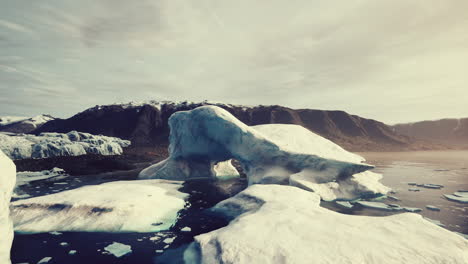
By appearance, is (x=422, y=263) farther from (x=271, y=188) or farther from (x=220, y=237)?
(x=271, y=188)

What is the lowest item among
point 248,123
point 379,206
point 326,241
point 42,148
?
point 379,206

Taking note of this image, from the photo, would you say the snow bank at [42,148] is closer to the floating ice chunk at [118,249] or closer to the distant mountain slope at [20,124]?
the floating ice chunk at [118,249]

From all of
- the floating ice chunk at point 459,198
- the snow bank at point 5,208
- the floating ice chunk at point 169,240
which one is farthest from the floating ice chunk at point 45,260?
the floating ice chunk at point 459,198

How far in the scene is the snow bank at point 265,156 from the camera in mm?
11836

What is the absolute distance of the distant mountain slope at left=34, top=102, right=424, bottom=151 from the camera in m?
74.3

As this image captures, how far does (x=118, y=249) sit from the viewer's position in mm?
5945

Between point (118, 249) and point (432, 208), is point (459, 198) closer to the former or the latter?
point (432, 208)

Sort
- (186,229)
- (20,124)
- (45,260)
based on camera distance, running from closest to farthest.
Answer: (45,260), (186,229), (20,124)

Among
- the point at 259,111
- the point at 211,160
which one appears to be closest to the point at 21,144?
the point at 211,160

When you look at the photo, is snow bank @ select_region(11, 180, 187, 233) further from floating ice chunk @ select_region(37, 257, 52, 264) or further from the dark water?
floating ice chunk @ select_region(37, 257, 52, 264)

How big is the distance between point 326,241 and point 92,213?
7418 mm

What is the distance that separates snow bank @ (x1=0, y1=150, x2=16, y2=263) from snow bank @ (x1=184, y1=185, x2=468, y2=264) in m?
3.74

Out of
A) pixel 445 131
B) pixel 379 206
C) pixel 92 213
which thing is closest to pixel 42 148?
pixel 92 213

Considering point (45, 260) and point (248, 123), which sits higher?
point (248, 123)
